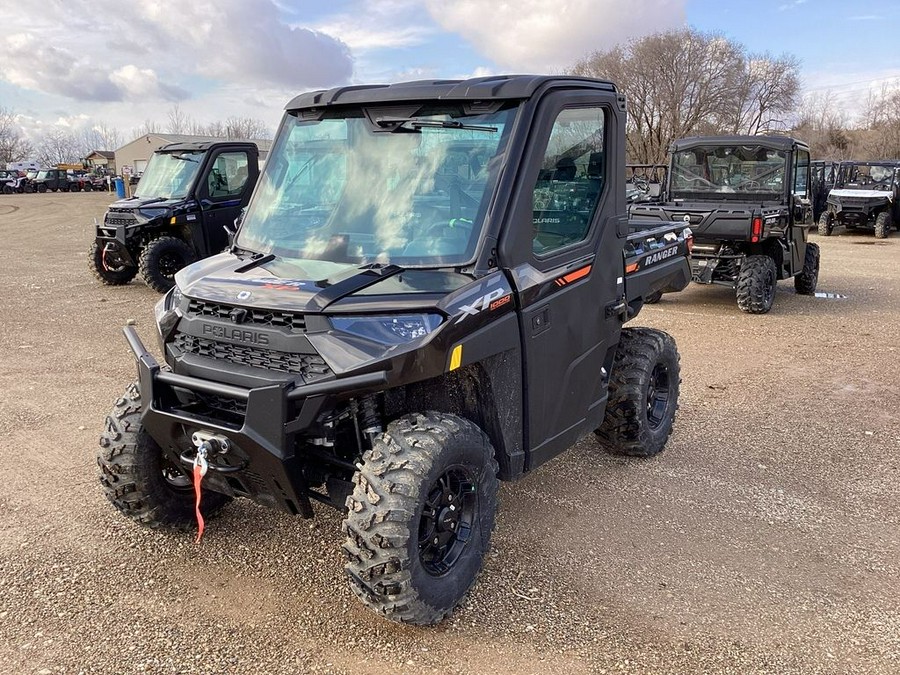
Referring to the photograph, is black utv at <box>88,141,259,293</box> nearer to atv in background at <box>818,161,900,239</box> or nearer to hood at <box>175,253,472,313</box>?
hood at <box>175,253,472,313</box>

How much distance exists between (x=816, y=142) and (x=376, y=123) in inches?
2354

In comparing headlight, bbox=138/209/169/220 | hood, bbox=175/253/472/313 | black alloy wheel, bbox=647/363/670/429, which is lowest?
black alloy wheel, bbox=647/363/670/429

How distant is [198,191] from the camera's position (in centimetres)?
1145

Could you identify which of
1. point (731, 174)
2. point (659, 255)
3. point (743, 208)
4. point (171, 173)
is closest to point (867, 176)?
point (731, 174)

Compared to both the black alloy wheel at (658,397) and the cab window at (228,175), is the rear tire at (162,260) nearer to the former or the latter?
the cab window at (228,175)

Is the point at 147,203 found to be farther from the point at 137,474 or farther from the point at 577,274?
the point at 577,274

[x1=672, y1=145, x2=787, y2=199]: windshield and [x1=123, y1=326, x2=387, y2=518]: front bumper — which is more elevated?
[x1=672, y1=145, x2=787, y2=199]: windshield

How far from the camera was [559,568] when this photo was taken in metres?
3.75

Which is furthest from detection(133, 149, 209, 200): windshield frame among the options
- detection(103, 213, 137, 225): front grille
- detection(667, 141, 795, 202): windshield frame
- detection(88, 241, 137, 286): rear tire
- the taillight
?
the taillight

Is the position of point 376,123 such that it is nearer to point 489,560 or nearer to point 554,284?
point 554,284

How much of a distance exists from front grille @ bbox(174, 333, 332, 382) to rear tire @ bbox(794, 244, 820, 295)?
33.4ft

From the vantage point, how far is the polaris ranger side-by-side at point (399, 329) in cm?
293

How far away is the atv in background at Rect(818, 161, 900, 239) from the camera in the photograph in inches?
806

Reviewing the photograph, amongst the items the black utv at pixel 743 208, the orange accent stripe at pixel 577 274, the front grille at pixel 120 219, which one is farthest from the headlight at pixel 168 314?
the front grille at pixel 120 219
